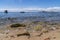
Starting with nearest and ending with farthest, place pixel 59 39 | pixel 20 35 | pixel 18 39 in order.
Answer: pixel 59 39
pixel 18 39
pixel 20 35

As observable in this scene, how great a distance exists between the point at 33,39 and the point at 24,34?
126 centimetres

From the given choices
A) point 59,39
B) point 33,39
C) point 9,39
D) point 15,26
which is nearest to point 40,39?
point 33,39

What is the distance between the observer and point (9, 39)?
908 centimetres

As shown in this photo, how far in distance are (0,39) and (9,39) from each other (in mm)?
525

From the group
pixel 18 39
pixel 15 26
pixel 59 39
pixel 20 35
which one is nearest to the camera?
pixel 59 39

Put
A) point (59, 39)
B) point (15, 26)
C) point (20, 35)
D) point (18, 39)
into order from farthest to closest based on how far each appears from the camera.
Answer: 1. point (15, 26)
2. point (20, 35)
3. point (18, 39)
4. point (59, 39)

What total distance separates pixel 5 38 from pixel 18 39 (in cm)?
87

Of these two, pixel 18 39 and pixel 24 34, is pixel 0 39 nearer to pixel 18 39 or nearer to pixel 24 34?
pixel 18 39

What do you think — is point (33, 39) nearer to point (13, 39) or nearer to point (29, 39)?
point (29, 39)

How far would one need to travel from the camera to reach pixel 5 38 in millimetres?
9344

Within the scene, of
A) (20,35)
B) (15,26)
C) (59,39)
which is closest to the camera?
(59,39)

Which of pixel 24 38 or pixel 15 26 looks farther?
pixel 15 26

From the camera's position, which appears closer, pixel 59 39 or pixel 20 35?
pixel 59 39

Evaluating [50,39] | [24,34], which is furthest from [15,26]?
[50,39]
